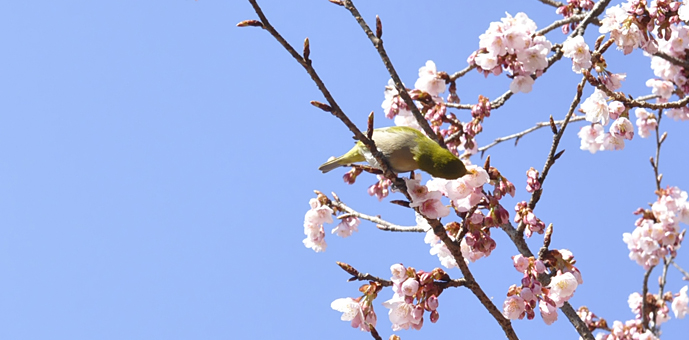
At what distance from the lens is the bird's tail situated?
2899 mm

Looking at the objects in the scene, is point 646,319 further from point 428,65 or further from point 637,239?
point 428,65

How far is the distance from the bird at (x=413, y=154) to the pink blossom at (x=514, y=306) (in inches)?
22.3

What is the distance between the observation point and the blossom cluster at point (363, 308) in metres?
2.36

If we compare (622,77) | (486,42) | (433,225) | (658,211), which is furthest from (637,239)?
(433,225)

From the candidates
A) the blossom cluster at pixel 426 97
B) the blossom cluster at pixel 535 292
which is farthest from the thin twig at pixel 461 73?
the blossom cluster at pixel 535 292

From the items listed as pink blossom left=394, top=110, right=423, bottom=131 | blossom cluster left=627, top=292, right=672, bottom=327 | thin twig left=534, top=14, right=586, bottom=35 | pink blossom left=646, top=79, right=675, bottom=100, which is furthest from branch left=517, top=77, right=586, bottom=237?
pink blossom left=646, top=79, right=675, bottom=100

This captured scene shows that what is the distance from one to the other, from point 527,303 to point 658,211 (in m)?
3.72

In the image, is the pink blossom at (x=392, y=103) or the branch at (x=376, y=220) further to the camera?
the pink blossom at (x=392, y=103)

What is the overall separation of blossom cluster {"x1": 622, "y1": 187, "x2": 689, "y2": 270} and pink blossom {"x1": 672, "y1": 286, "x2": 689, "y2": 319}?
644 millimetres

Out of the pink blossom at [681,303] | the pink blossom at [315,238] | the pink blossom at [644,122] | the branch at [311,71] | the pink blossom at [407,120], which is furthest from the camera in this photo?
the pink blossom at [681,303]

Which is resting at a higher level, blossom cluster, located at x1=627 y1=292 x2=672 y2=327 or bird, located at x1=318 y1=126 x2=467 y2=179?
blossom cluster, located at x1=627 y1=292 x2=672 y2=327

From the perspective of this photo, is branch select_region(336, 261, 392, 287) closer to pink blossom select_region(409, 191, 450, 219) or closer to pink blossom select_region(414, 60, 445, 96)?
pink blossom select_region(409, 191, 450, 219)

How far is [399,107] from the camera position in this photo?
420 cm

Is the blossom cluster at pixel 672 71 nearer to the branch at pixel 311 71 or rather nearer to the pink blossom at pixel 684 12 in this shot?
the pink blossom at pixel 684 12
